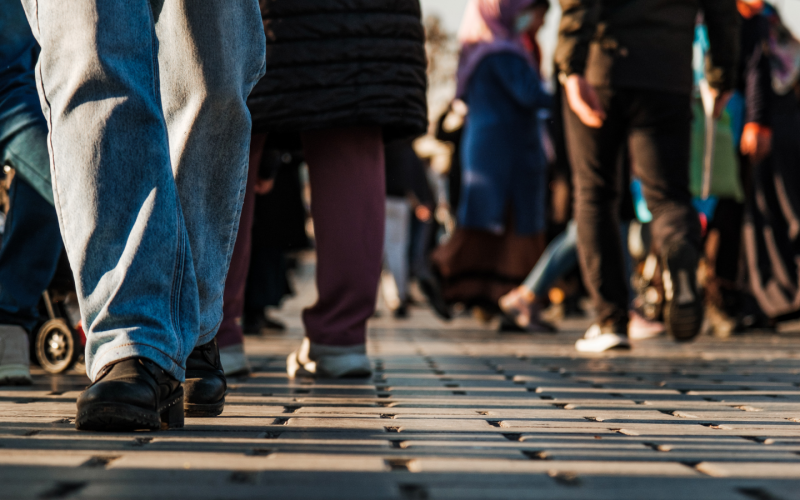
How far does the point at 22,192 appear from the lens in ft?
11.7

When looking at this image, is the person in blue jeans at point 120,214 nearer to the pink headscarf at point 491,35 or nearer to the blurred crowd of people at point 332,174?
the blurred crowd of people at point 332,174

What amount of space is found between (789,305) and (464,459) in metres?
5.81

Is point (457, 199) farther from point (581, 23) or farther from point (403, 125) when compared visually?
point (403, 125)

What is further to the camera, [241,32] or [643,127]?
[643,127]

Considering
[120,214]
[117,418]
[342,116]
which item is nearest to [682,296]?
[342,116]

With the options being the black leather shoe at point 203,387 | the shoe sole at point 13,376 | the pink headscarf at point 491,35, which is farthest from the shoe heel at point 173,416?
the pink headscarf at point 491,35

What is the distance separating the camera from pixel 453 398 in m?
2.90

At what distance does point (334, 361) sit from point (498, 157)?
13.4 feet

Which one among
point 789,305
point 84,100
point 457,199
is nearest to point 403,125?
point 84,100

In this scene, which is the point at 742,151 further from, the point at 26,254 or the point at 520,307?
the point at 26,254

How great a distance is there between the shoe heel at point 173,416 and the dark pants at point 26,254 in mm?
1489

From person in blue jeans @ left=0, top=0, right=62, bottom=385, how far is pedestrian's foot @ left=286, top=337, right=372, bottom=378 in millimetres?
945

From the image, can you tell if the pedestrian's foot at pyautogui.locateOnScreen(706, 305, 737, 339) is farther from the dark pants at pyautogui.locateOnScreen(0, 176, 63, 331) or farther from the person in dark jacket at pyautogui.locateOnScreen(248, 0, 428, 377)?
the dark pants at pyautogui.locateOnScreen(0, 176, 63, 331)

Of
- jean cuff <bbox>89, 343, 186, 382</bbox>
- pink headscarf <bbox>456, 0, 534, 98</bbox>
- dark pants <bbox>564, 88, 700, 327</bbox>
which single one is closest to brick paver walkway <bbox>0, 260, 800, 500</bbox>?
jean cuff <bbox>89, 343, 186, 382</bbox>
